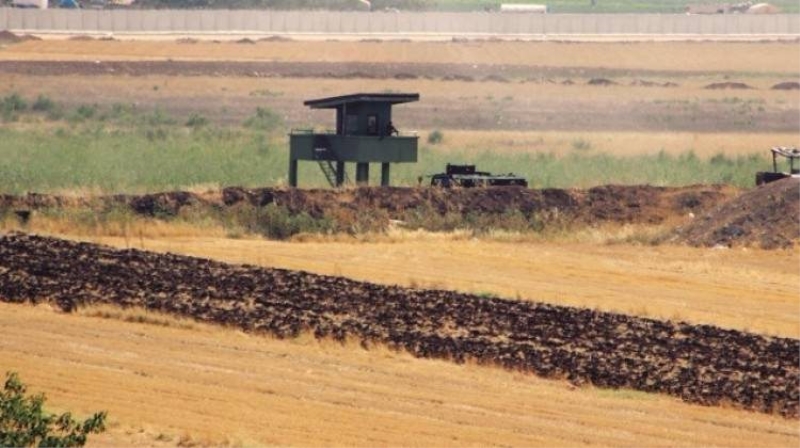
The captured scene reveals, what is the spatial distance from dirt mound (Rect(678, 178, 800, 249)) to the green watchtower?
301 inches

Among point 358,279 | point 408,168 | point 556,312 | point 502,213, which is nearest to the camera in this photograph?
point 556,312

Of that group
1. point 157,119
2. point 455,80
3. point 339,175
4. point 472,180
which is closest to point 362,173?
point 339,175

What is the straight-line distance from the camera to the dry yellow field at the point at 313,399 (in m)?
23.7

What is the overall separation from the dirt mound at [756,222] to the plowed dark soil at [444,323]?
1228 centimetres

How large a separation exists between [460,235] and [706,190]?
9167 millimetres

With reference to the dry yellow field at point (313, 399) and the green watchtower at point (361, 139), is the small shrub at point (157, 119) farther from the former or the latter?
the dry yellow field at point (313, 399)

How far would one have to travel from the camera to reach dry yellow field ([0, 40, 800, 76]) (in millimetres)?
104375

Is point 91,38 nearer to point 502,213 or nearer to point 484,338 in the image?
point 502,213

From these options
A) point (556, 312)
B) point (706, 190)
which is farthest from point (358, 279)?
point (706, 190)

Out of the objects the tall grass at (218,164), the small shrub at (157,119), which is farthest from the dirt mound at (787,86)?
the small shrub at (157,119)

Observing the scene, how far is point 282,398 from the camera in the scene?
84.2 feet

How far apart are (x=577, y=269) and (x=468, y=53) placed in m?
69.8

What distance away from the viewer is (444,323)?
1257 inches

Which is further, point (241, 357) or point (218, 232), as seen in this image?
point (218, 232)
